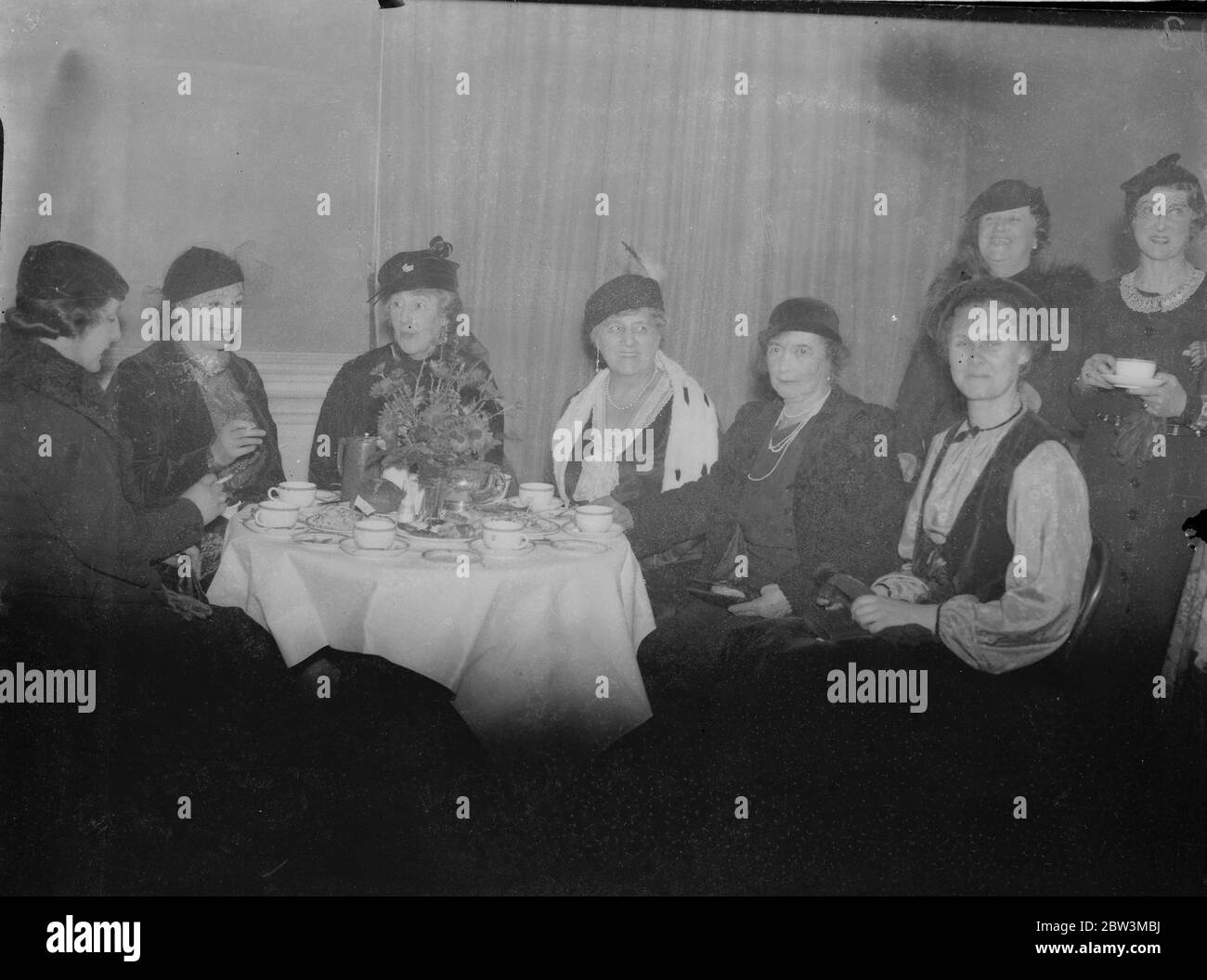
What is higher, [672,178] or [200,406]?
[672,178]

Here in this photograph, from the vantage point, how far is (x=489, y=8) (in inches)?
127

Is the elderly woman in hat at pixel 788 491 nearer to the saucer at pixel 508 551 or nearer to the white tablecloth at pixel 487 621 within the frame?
the white tablecloth at pixel 487 621

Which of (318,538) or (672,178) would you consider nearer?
(318,538)

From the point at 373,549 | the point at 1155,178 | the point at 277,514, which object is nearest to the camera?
the point at 373,549

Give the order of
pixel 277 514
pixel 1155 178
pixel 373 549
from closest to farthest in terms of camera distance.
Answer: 1. pixel 373 549
2. pixel 277 514
3. pixel 1155 178

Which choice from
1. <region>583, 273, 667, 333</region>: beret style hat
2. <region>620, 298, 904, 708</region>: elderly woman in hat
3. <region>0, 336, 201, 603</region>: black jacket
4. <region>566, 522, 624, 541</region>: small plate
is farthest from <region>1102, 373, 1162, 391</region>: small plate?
<region>0, 336, 201, 603</region>: black jacket

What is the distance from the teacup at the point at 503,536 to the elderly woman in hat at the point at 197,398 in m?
0.64

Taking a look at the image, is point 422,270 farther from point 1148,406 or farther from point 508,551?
point 1148,406

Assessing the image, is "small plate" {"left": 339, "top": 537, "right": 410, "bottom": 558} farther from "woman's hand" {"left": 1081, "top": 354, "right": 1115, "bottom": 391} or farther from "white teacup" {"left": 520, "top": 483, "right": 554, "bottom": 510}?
"woman's hand" {"left": 1081, "top": 354, "right": 1115, "bottom": 391}

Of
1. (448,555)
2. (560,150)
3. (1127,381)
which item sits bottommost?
(448,555)

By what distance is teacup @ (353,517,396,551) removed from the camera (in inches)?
121

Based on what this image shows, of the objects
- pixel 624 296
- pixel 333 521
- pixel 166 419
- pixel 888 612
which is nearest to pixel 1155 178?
pixel 888 612

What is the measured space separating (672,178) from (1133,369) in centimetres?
147

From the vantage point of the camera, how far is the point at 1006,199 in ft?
10.7
